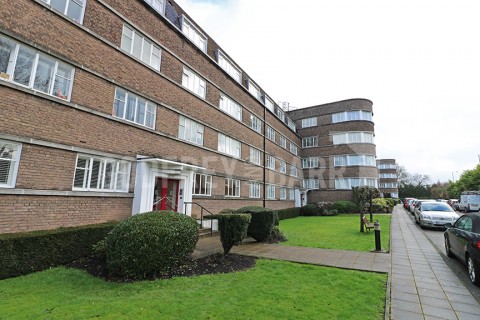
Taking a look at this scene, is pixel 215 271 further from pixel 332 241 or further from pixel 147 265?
pixel 332 241

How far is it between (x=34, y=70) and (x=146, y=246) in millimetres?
6865

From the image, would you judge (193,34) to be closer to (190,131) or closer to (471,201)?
(190,131)

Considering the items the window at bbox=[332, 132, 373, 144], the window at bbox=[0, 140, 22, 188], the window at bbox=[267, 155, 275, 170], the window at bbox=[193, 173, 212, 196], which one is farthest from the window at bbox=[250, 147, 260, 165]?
the window at bbox=[0, 140, 22, 188]

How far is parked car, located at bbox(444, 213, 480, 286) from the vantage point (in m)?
5.84

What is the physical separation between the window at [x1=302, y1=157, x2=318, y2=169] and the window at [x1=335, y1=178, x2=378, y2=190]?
371 cm

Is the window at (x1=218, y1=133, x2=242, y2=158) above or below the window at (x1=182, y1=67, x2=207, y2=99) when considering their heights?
below

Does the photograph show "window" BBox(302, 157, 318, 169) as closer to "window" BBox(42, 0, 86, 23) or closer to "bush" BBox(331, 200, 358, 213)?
"bush" BBox(331, 200, 358, 213)

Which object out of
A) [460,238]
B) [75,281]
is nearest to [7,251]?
[75,281]

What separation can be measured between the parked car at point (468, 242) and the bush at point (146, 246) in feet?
22.7

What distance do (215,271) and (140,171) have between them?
6.14m

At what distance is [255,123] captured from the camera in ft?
78.3

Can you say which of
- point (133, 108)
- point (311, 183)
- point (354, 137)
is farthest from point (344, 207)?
point (133, 108)

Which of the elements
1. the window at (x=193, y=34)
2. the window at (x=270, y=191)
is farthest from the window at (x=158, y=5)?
the window at (x=270, y=191)

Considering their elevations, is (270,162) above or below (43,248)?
above
